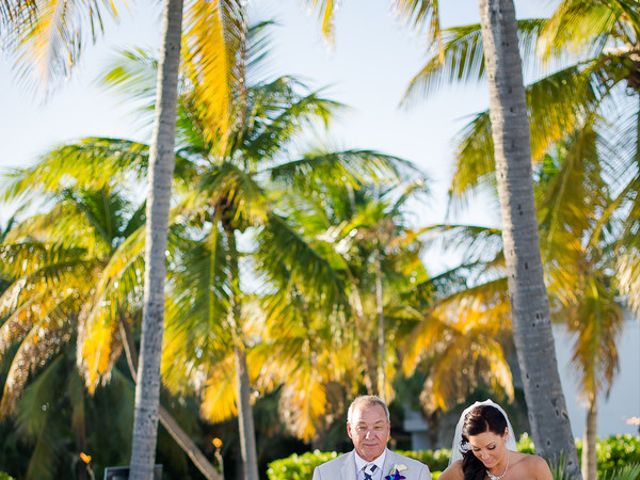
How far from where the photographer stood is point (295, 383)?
18578 mm

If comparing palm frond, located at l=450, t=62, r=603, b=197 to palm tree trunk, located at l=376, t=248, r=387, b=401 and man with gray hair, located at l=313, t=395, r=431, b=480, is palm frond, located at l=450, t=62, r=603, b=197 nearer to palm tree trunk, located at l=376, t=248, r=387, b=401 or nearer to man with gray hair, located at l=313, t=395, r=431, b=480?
palm tree trunk, located at l=376, t=248, r=387, b=401

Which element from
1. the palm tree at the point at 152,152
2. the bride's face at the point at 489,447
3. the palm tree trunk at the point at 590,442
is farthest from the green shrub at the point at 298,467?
the bride's face at the point at 489,447

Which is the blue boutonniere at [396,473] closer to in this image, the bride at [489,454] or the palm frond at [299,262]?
the bride at [489,454]

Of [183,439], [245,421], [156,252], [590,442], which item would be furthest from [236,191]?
[590,442]

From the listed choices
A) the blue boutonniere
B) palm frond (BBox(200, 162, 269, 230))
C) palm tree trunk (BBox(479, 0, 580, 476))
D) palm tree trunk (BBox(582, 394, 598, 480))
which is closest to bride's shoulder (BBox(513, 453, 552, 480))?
the blue boutonniere

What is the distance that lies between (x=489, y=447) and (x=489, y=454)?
0.15ft

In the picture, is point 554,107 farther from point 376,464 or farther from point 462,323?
point 376,464

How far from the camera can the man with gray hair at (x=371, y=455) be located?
180 inches

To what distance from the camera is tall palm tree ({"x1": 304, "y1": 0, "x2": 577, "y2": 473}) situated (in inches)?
298

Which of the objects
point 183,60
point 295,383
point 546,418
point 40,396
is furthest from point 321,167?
point 40,396

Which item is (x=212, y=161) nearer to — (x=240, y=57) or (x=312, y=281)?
(x=312, y=281)

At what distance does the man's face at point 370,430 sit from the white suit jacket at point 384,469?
0.10 m

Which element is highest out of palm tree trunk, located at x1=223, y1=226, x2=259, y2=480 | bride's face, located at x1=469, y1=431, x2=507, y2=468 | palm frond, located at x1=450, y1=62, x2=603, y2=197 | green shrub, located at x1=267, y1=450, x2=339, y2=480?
palm frond, located at x1=450, y1=62, x2=603, y2=197

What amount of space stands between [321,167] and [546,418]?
9.13 m
